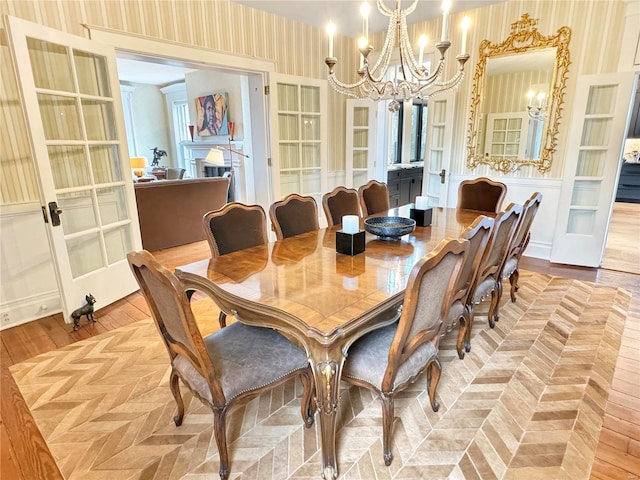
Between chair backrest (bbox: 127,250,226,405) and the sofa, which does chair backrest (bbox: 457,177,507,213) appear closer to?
chair backrest (bbox: 127,250,226,405)

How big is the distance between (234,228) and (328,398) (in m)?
1.24

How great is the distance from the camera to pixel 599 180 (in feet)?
11.5

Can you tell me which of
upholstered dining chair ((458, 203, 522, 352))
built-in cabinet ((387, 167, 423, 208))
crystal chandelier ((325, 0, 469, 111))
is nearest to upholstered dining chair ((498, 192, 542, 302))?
upholstered dining chair ((458, 203, 522, 352))

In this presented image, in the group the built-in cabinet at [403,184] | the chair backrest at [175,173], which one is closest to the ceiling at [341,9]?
the built-in cabinet at [403,184]

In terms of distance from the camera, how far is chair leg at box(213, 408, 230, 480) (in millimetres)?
1339

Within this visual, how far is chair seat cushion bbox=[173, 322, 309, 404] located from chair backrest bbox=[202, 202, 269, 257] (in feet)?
2.05

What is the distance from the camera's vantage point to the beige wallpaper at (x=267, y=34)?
8.18 feet

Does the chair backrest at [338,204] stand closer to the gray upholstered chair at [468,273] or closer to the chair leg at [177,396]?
the gray upholstered chair at [468,273]

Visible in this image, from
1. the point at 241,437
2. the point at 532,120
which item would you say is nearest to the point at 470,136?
the point at 532,120

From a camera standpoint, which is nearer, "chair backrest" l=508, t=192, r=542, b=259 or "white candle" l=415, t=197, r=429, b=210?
"chair backrest" l=508, t=192, r=542, b=259

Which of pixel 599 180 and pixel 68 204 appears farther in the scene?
pixel 599 180

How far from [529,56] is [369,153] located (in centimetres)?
208

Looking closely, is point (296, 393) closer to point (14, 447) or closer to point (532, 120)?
point (14, 447)

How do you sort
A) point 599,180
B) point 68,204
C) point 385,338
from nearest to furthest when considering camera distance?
point 385,338 → point 68,204 → point 599,180
